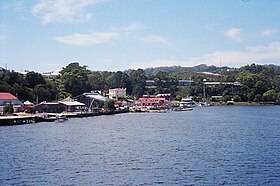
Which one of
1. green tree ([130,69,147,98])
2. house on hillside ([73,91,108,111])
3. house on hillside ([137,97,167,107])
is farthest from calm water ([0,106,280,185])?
green tree ([130,69,147,98])

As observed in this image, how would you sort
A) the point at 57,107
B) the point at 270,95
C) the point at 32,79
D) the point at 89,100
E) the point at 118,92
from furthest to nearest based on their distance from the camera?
the point at 270,95 → the point at 118,92 → the point at 89,100 → the point at 32,79 → the point at 57,107

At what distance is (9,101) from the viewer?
194 ft

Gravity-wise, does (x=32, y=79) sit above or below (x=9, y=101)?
above

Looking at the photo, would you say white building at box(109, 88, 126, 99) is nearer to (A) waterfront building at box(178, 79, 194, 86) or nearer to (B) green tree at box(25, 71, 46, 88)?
(A) waterfront building at box(178, 79, 194, 86)

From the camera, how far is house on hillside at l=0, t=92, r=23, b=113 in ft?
190

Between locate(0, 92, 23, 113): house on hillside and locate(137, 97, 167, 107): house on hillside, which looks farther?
locate(137, 97, 167, 107): house on hillside

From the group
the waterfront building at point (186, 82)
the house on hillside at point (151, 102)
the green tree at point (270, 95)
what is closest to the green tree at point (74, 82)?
the house on hillside at point (151, 102)

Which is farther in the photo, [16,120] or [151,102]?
[151,102]

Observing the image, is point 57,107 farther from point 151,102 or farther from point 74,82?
point 151,102

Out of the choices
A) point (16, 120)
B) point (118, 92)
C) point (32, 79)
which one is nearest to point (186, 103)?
point (118, 92)

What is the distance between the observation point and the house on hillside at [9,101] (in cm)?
5791

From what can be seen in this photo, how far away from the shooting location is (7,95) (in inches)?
2345

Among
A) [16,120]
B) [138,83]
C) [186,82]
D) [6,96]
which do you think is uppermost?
[186,82]

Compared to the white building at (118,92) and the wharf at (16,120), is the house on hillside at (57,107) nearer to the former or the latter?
the wharf at (16,120)
